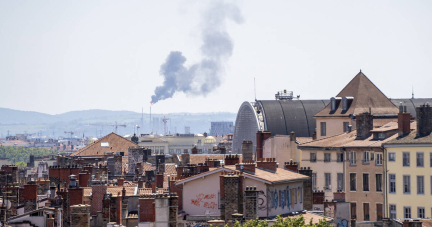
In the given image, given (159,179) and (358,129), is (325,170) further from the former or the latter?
(159,179)

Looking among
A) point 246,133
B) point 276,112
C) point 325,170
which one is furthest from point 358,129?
point 246,133

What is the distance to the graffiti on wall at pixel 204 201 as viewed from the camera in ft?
144

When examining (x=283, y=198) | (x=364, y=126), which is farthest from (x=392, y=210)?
(x=283, y=198)

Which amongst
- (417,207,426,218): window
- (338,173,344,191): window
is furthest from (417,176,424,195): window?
(338,173,344,191): window

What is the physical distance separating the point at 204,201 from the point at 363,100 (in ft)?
185

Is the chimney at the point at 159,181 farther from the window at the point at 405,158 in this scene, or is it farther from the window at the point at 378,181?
the window at the point at 405,158

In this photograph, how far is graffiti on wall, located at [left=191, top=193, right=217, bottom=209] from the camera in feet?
144

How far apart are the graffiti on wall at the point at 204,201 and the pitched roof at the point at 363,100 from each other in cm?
5253

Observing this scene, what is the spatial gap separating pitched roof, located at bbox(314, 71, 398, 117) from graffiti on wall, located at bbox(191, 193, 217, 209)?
52529mm

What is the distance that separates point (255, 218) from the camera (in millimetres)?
40344

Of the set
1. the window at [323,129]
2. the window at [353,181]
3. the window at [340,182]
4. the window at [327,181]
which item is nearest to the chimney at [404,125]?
the window at [353,181]

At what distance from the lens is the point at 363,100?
9800 cm

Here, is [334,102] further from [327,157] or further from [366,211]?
[366,211]

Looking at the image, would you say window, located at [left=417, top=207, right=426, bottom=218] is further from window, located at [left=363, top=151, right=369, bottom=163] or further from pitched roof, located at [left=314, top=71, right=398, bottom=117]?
pitched roof, located at [left=314, top=71, right=398, bottom=117]
